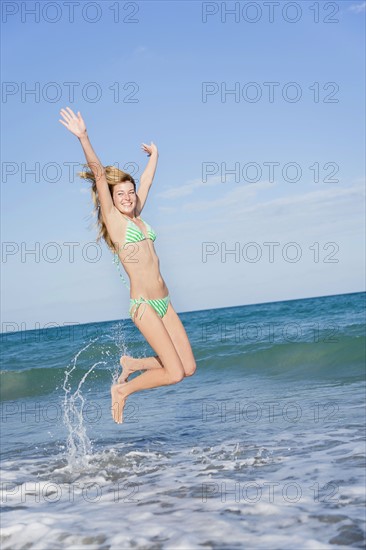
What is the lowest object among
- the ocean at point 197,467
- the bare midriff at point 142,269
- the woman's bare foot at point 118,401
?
the ocean at point 197,467

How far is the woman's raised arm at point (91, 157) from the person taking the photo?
5605 millimetres

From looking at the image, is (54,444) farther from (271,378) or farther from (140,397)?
(271,378)

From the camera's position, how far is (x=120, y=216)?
6211 millimetres

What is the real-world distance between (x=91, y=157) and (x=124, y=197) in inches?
24.1

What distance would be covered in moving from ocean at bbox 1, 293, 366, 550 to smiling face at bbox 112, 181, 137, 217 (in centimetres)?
263

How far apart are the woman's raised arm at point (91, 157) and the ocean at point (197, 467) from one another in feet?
8.76

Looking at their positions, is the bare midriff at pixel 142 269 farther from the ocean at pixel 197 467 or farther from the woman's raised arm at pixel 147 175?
the ocean at pixel 197 467

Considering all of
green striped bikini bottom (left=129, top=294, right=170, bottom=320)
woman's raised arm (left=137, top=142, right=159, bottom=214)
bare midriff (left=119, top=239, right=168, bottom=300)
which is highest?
woman's raised arm (left=137, top=142, right=159, bottom=214)

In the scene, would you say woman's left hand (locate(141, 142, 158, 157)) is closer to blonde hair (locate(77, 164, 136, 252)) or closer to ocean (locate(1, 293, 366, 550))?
blonde hair (locate(77, 164, 136, 252))

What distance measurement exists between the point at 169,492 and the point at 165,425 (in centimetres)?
382

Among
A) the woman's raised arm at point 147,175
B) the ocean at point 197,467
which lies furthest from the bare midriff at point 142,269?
the ocean at point 197,467

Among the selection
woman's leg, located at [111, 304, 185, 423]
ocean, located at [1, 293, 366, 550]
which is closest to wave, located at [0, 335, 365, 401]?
ocean, located at [1, 293, 366, 550]

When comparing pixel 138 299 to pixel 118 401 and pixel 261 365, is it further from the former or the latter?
pixel 261 365

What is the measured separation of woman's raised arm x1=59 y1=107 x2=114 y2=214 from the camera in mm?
5605
